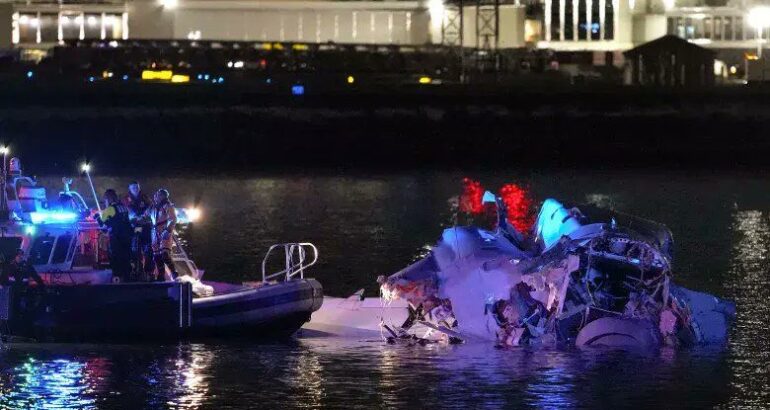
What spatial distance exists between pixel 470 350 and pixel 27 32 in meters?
74.3

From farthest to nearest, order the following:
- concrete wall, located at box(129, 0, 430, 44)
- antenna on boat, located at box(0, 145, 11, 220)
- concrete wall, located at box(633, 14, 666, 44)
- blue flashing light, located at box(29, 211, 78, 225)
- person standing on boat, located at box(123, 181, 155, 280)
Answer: concrete wall, located at box(633, 14, 666, 44), concrete wall, located at box(129, 0, 430, 44), antenna on boat, located at box(0, 145, 11, 220), blue flashing light, located at box(29, 211, 78, 225), person standing on boat, located at box(123, 181, 155, 280)

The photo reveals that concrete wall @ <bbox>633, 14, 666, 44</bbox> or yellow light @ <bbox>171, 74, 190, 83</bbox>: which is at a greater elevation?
concrete wall @ <bbox>633, 14, 666, 44</bbox>

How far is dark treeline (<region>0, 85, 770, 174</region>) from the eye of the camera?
2908 inches

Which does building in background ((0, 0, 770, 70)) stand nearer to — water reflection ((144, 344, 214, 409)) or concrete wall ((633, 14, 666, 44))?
concrete wall ((633, 14, 666, 44))

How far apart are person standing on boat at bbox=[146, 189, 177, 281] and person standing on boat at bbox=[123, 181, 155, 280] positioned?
0.11m

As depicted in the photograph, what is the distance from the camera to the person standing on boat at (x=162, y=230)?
27.4 m

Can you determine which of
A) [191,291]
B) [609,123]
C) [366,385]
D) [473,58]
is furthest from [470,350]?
[473,58]

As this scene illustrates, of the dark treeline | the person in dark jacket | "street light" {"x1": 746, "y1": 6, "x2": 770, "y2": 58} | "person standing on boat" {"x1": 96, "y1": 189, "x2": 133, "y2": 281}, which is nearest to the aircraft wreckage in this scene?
"person standing on boat" {"x1": 96, "y1": 189, "x2": 133, "y2": 281}

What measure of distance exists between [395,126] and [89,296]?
48.7m

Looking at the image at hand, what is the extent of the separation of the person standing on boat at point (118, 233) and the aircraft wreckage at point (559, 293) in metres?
4.34

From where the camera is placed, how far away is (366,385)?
25.0m

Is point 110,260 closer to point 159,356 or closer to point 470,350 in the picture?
point 159,356

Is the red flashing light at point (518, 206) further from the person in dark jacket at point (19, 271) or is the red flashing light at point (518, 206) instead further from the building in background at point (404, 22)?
the building in background at point (404, 22)

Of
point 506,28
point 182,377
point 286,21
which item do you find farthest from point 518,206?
point 286,21
